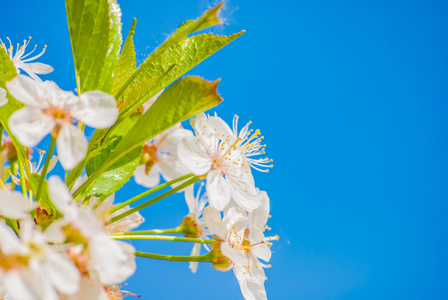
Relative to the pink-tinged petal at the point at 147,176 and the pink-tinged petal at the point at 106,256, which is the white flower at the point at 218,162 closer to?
the pink-tinged petal at the point at 147,176

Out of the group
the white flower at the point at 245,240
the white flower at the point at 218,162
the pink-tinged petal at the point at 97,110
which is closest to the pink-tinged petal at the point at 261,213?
the white flower at the point at 245,240

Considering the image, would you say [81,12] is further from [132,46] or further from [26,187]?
[26,187]

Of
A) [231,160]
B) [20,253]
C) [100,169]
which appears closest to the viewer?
[20,253]

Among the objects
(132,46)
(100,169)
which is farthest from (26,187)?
(132,46)

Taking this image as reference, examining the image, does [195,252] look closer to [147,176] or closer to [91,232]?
[147,176]

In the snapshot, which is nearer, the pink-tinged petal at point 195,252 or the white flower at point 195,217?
the white flower at point 195,217

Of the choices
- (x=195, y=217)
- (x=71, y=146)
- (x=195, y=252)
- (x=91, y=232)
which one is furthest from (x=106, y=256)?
(x=195, y=252)

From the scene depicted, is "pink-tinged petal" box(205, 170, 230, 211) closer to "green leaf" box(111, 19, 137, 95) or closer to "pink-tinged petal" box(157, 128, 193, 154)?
"pink-tinged petal" box(157, 128, 193, 154)
